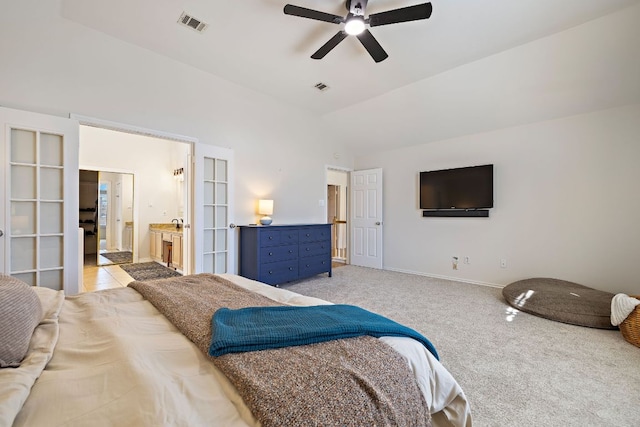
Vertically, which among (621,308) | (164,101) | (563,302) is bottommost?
(563,302)

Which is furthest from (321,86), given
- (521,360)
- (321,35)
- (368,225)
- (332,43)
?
(521,360)

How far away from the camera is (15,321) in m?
0.94

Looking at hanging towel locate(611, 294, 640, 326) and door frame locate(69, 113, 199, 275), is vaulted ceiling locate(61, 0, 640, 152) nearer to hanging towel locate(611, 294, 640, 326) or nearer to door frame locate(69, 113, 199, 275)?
door frame locate(69, 113, 199, 275)

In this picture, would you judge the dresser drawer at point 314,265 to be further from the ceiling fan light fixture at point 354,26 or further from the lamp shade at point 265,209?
the ceiling fan light fixture at point 354,26

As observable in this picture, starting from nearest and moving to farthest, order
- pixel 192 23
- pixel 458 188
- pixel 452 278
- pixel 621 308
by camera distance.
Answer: pixel 621 308 → pixel 192 23 → pixel 458 188 → pixel 452 278

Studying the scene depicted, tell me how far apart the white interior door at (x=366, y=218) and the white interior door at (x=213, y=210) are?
112 inches

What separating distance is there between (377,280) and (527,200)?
251cm

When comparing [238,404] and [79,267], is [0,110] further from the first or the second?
[238,404]

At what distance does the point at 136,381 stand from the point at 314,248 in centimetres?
390

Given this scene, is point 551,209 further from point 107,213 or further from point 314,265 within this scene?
point 107,213

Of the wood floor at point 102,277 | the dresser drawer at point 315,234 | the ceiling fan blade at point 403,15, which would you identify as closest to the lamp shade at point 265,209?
the dresser drawer at point 315,234

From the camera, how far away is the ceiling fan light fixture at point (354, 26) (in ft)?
7.67

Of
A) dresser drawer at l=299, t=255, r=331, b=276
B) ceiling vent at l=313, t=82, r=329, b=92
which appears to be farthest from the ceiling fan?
dresser drawer at l=299, t=255, r=331, b=276

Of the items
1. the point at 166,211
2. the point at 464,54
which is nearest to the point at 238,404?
the point at 464,54
